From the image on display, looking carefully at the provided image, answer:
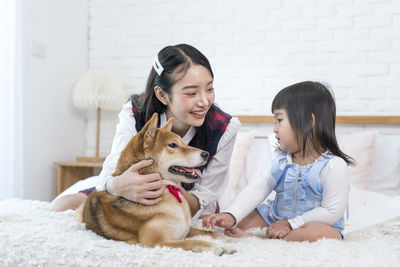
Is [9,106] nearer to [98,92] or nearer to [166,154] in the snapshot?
[98,92]

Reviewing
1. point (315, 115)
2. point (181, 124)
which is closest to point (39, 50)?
point (181, 124)

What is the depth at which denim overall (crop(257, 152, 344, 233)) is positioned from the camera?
146 centimetres

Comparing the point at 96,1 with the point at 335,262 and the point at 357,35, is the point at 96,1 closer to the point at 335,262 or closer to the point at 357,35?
the point at 357,35

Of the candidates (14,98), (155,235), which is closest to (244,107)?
(14,98)

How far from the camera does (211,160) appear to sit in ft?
5.54

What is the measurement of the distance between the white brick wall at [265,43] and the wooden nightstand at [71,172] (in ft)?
0.92

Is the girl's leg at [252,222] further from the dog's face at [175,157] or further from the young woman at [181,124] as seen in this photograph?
the dog's face at [175,157]

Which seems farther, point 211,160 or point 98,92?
point 98,92

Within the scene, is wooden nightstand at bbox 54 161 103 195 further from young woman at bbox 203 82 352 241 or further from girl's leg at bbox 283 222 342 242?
girl's leg at bbox 283 222 342 242

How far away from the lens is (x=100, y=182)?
1469 millimetres

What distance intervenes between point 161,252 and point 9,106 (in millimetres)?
2132

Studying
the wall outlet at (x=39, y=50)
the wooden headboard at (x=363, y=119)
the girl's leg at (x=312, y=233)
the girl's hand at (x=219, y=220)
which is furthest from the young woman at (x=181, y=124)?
the wall outlet at (x=39, y=50)

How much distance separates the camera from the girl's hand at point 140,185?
1.16m

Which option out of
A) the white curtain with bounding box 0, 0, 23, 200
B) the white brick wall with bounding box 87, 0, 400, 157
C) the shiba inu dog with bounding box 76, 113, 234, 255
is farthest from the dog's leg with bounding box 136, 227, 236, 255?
the white brick wall with bounding box 87, 0, 400, 157
